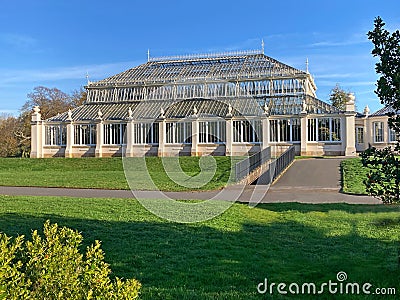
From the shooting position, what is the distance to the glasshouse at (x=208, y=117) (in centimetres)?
3697

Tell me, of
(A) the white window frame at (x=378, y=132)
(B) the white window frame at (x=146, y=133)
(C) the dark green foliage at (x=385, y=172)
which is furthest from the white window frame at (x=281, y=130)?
(C) the dark green foliage at (x=385, y=172)

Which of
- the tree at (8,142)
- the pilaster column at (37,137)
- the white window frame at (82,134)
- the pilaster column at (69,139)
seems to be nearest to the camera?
the pilaster column at (69,139)

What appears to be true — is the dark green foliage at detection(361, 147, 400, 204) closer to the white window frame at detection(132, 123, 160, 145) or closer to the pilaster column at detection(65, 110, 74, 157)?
the white window frame at detection(132, 123, 160, 145)

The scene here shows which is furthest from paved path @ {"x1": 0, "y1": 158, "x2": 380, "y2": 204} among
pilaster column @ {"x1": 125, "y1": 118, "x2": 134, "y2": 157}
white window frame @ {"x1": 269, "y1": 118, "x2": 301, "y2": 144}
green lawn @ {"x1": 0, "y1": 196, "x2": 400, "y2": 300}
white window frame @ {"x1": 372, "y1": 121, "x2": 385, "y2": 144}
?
pilaster column @ {"x1": 125, "y1": 118, "x2": 134, "y2": 157}

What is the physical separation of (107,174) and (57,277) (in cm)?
2234

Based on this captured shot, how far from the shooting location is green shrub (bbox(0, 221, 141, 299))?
9.83 feet

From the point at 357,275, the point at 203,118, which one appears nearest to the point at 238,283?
the point at 357,275

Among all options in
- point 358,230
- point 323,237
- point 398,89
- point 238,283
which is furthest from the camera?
point 358,230

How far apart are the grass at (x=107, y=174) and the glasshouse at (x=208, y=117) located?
7.20 m

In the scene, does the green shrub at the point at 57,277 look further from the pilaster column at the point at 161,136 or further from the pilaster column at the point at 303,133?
the pilaster column at the point at 161,136

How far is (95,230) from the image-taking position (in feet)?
31.7

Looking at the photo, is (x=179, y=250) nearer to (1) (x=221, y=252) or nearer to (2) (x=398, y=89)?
(1) (x=221, y=252)

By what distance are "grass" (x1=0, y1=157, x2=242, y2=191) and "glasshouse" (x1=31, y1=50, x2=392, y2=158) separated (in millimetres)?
7201

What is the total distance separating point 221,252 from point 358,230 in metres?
4.29
